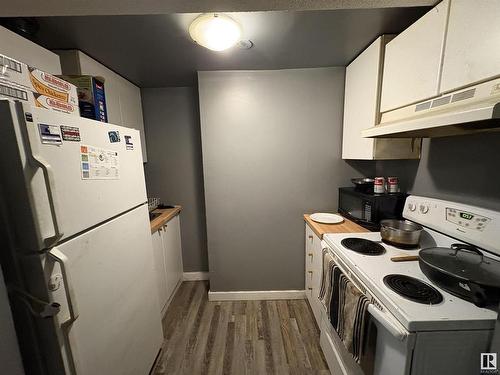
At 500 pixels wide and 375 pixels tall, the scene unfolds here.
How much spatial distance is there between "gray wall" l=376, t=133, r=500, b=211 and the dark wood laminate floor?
4.81 feet

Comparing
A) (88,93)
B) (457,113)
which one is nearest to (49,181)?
(88,93)

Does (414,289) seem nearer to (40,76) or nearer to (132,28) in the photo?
(40,76)

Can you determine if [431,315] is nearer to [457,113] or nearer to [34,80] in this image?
[457,113]

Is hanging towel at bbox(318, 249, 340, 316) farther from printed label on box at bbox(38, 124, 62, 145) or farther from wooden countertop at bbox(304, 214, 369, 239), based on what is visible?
printed label on box at bbox(38, 124, 62, 145)

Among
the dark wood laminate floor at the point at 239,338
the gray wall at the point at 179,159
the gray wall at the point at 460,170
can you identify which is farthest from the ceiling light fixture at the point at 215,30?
the dark wood laminate floor at the point at 239,338

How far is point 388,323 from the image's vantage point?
76 cm

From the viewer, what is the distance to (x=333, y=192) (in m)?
2.11

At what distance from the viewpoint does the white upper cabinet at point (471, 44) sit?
0.79 m

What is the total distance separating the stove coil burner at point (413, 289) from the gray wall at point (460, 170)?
1.82 feet

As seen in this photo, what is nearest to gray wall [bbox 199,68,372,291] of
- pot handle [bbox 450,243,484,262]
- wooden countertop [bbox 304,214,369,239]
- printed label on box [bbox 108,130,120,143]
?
wooden countertop [bbox 304,214,369,239]

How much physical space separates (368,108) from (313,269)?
1422 millimetres

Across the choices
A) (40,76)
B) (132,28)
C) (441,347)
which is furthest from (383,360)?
(132,28)

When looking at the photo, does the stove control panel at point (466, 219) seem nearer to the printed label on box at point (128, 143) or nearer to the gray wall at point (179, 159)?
the printed label on box at point (128, 143)

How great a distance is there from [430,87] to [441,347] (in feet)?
3.76
